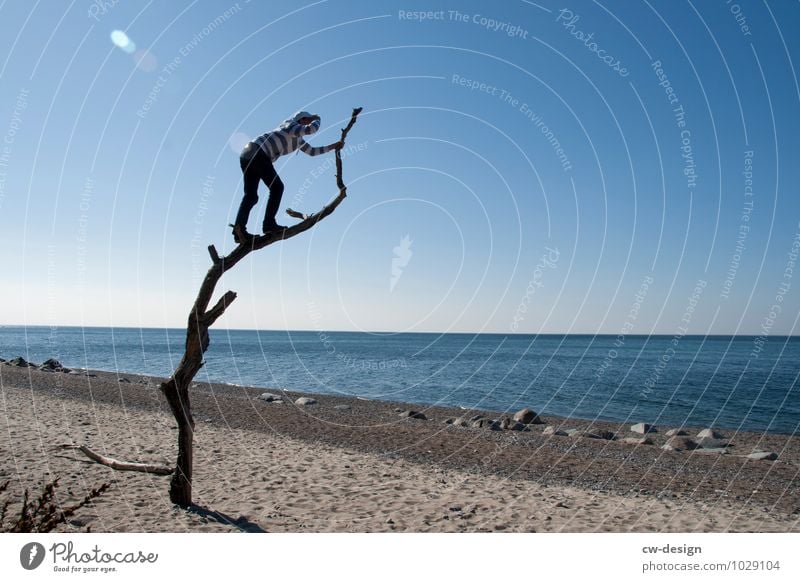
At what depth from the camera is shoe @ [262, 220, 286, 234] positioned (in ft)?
27.0

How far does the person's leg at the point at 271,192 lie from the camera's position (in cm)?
785

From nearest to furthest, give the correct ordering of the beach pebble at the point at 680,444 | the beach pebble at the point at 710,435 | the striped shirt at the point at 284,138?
1. the striped shirt at the point at 284,138
2. the beach pebble at the point at 680,444
3. the beach pebble at the point at 710,435

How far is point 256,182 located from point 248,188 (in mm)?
157

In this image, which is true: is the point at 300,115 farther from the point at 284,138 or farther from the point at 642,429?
the point at 642,429

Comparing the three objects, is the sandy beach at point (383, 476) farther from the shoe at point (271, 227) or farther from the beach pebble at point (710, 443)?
the shoe at point (271, 227)

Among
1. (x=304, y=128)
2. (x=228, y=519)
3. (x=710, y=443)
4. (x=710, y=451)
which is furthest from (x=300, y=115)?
(x=710, y=443)

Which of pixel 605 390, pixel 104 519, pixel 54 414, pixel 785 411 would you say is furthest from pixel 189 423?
pixel 605 390

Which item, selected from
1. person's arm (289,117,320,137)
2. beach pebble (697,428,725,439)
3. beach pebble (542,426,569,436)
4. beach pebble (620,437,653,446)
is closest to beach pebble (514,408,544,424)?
beach pebble (542,426,569,436)

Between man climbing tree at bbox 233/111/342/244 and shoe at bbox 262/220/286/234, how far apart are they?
0.15ft

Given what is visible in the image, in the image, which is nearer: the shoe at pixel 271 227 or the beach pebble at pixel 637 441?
the shoe at pixel 271 227

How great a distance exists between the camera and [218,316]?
8672 mm

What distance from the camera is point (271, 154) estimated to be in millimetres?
7746
